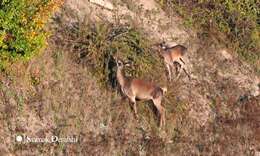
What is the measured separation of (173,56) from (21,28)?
5.32m

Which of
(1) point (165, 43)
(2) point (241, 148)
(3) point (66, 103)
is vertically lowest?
(2) point (241, 148)

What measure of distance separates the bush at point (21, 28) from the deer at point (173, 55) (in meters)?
4.36

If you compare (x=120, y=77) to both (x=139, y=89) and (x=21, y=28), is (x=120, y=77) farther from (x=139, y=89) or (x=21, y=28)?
(x=21, y=28)

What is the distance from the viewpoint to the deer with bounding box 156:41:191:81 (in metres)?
19.2

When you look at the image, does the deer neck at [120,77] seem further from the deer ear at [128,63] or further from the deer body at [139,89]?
the deer ear at [128,63]

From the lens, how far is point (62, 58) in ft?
57.8

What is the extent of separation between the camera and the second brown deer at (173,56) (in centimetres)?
1917

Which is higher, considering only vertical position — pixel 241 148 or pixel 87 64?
pixel 87 64

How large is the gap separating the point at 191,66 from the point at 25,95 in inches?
216

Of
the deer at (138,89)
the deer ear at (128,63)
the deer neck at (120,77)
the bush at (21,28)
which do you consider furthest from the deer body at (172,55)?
the bush at (21,28)

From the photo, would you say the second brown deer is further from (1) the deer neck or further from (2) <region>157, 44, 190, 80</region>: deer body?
(1) the deer neck

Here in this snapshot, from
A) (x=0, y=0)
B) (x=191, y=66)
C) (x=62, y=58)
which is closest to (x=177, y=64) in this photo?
(x=191, y=66)

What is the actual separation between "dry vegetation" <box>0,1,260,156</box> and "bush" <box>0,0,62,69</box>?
38.1 inches

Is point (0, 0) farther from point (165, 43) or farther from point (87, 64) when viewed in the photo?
point (165, 43)
